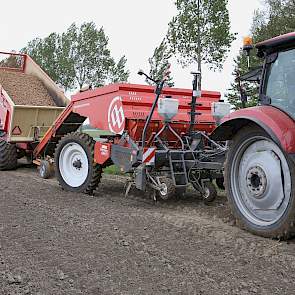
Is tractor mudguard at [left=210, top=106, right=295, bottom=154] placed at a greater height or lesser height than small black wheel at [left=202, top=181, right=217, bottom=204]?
greater

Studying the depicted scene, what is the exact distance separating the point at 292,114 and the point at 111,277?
86.1 inches

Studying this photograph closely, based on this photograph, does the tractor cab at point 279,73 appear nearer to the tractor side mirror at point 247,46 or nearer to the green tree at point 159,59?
the tractor side mirror at point 247,46

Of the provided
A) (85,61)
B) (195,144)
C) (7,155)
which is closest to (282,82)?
(195,144)

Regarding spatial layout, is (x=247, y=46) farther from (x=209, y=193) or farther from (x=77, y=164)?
(x=77, y=164)

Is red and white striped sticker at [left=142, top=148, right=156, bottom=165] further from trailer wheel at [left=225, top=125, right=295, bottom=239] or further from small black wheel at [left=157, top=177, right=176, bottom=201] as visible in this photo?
trailer wheel at [left=225, top=125, right=295, bottom=239]

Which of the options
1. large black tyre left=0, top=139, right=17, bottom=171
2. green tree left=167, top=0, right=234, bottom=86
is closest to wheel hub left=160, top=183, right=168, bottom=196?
large black tyre left=0, top=139, right=17, bottom=171

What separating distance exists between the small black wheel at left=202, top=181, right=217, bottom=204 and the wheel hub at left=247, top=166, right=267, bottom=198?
1668 millimetres

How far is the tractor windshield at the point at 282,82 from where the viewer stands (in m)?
4.09

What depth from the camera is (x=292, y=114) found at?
405cm

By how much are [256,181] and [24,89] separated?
7477 mm

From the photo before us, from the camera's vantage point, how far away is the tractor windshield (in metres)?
4.09

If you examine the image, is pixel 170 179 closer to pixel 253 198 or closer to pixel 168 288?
pixel 253 198

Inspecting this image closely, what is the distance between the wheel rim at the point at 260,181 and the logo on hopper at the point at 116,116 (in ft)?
7.14

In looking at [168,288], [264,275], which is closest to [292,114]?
[264,275]
